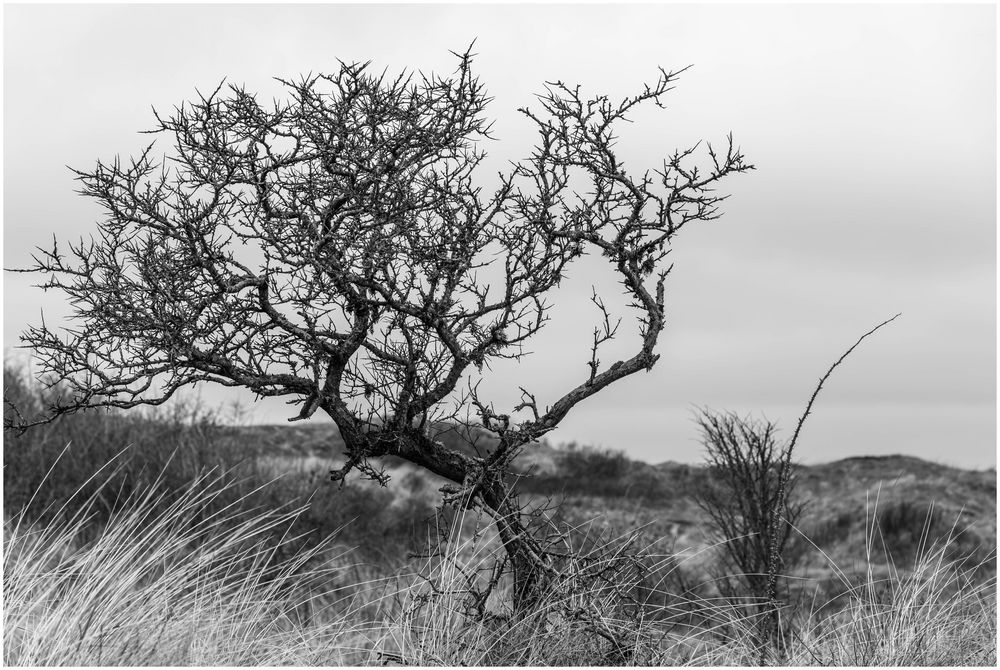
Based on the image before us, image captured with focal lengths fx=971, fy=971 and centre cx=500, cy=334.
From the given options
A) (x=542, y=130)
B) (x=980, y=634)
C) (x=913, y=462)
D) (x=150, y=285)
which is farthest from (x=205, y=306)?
(x=913, y=462)

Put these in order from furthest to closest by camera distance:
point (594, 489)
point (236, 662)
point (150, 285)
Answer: point (594, 489) → point (236, 662) → point (150, 285)

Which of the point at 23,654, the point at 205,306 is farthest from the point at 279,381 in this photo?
the point at 23,654

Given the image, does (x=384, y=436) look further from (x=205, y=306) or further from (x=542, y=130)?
(x=542, y=130)

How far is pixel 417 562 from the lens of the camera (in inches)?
413

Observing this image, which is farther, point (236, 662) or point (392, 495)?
point (392, 495)

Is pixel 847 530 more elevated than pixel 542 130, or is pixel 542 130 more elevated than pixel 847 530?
pixel 542 130

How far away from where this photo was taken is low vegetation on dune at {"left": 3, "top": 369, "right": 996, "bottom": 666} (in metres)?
5.57

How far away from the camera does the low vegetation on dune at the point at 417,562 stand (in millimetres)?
5574

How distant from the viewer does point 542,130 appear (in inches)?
209

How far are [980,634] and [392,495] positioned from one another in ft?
32.3

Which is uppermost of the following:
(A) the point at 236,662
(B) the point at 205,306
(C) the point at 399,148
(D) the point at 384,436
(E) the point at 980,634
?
(C) the point at 399,148

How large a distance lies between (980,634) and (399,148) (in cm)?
513

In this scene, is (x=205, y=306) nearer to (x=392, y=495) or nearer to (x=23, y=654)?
(x=23, y=654)

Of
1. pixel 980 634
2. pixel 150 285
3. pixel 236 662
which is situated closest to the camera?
pixel 150 285
